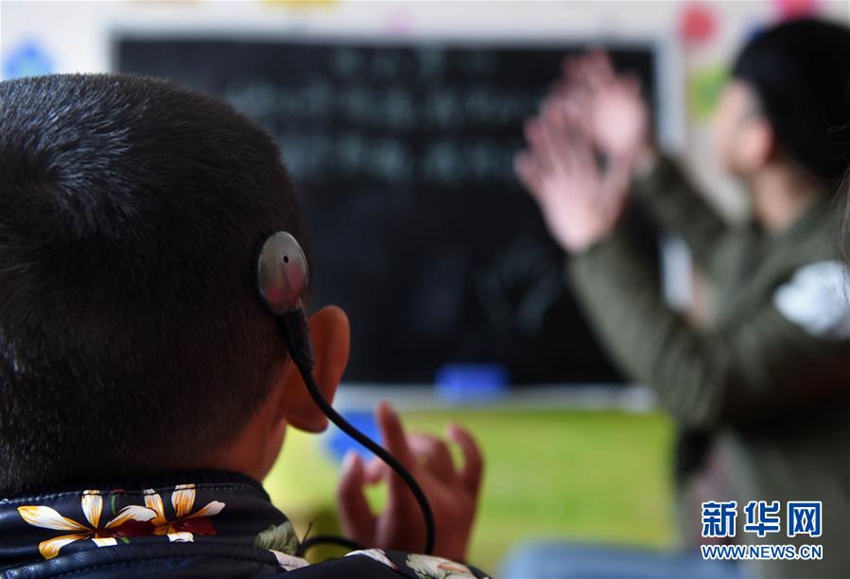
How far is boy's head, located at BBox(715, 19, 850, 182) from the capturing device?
128 centimetres

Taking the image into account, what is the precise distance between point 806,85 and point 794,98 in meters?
0.03

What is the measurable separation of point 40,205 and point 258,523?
22cm

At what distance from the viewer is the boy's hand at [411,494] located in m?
0.76

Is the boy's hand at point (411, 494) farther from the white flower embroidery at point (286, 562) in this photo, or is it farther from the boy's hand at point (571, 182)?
the boy's hand at point (571, 182)

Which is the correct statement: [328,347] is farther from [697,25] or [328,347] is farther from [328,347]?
[697,25]

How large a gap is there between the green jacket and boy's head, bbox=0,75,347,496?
894mm

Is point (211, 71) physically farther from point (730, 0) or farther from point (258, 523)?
point (258, 523)

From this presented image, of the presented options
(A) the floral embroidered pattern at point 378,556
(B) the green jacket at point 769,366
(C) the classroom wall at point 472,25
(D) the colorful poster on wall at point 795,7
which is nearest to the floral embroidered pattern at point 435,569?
(A) the floral embroidered pattern at point 378,556

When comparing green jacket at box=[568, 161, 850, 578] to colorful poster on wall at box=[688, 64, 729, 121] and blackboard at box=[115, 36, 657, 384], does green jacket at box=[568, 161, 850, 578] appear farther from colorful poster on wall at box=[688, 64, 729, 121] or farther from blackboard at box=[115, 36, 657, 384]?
colorful poster on wall at box=[688, 64, 729, 121]

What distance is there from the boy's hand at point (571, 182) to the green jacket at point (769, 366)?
0.08 meters

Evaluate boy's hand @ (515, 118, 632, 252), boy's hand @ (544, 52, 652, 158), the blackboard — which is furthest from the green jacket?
the blackboard

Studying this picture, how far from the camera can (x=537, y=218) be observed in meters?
2.21

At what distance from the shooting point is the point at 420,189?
2191 mm

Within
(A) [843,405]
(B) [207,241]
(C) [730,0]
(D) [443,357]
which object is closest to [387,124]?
(D) [443,357]
